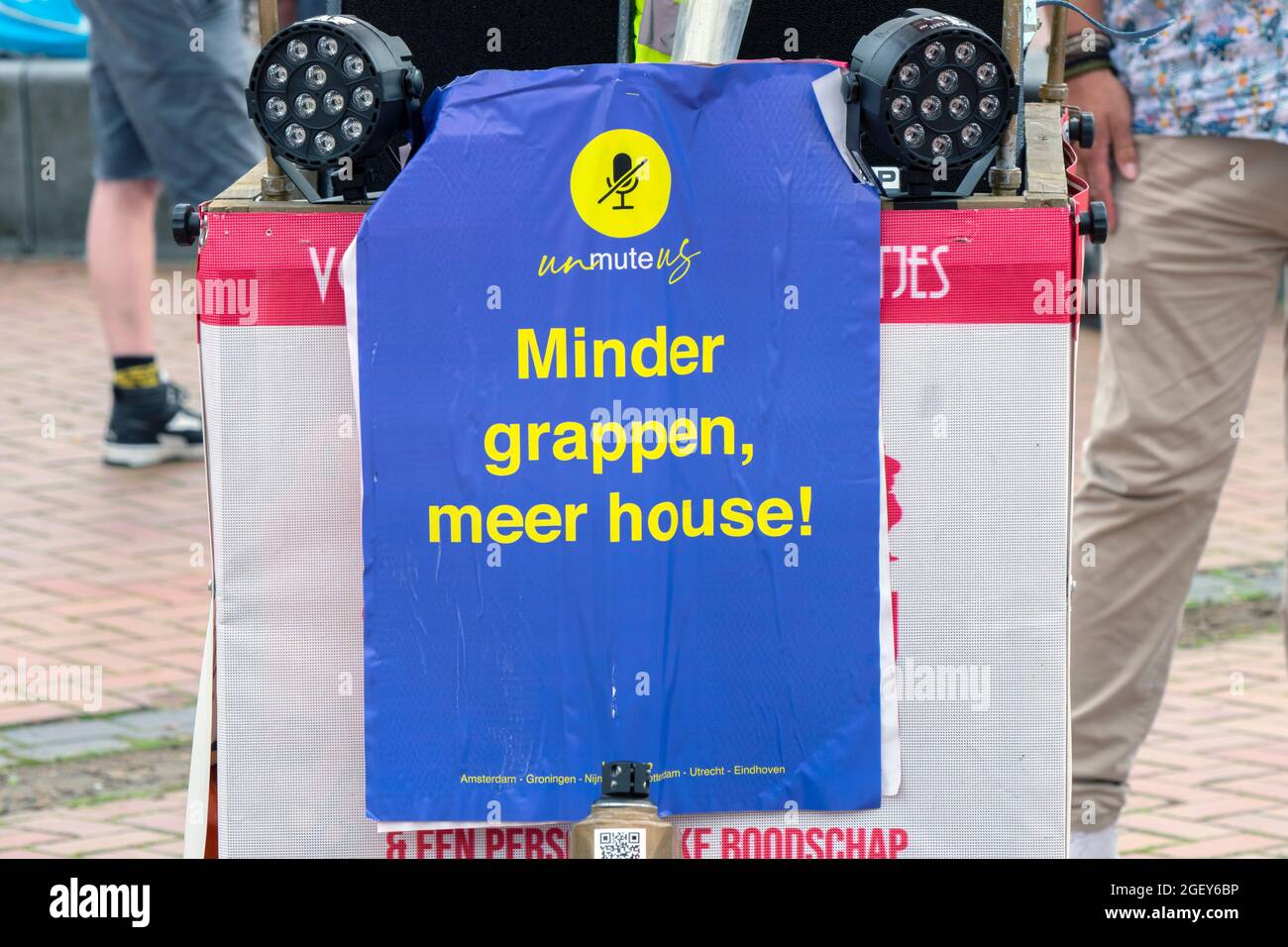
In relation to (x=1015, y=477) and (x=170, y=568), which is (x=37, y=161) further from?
(x=1015, y=477)

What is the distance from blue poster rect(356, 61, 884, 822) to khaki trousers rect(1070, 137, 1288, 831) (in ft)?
3.61

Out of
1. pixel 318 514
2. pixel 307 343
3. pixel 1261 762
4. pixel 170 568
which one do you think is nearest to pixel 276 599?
pixel 318 514

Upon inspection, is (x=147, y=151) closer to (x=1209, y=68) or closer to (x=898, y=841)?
(x=1209, y=68)

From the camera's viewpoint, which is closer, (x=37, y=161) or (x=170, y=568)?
(x=170, y=568)

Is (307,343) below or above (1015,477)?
above

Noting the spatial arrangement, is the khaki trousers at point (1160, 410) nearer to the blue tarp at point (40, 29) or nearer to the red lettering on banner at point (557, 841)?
the red lettering on banner at point (557, 841)

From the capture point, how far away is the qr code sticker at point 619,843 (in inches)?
102

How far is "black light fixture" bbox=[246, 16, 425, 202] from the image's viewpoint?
8.54ft

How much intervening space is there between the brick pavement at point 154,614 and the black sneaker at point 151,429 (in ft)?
0.21

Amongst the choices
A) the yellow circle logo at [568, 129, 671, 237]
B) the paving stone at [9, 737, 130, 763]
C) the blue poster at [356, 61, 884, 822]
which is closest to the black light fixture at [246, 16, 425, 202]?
the blue poster at [356, 61, 884, 822]

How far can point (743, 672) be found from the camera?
269cm

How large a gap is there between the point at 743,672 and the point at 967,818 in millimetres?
372

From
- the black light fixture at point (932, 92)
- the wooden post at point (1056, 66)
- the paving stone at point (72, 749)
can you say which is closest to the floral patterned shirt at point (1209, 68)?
the wooden post at point (1056, 66)

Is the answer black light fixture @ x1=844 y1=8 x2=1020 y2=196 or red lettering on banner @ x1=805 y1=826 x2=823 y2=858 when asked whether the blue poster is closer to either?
black light fixture @ x1=844 y1=8 x2=1020 y2=196
